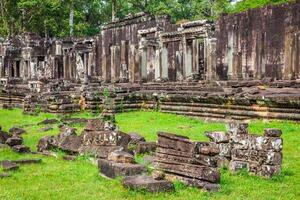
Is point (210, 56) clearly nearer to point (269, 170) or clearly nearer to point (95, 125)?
point (95, 125)

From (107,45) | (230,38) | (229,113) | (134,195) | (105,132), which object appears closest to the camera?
(134,195)

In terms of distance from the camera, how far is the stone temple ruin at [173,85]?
9.19 metres

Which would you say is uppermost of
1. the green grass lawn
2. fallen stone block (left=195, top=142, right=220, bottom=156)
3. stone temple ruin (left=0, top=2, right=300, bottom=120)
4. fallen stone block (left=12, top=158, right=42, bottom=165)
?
stone temple ruin (left=0, top=2, right=300, bottom=120)

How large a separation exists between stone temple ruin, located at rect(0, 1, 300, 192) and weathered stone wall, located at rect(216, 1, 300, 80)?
0.05 metres

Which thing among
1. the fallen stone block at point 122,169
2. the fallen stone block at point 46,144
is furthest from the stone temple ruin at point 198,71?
the fallen stone block at point 122,169

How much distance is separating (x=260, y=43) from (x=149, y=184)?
60.5 feet

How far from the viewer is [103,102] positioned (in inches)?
927

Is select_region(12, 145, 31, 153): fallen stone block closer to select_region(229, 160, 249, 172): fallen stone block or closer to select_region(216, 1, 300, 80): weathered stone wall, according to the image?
select_region(229, 160, 249, 172): fallen stone block

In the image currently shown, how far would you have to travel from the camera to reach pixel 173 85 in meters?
25.2

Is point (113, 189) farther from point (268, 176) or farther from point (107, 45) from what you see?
point (107, 45)

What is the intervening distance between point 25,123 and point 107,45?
18862 millimetres

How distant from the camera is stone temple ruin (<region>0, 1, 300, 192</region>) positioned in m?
9.19

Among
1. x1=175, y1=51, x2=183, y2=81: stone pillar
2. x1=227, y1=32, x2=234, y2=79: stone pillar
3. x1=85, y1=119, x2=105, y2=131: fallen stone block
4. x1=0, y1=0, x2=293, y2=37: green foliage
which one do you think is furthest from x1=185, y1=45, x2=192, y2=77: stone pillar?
x1=0, y1=0, x2=293, y2=37: green foliage

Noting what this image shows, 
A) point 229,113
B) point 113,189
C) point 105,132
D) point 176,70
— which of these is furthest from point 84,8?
point 113,189
